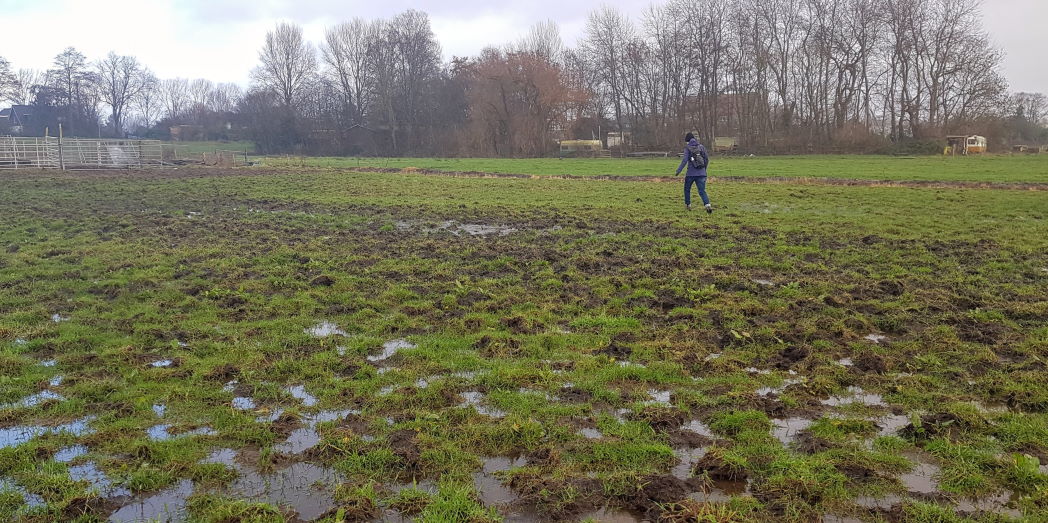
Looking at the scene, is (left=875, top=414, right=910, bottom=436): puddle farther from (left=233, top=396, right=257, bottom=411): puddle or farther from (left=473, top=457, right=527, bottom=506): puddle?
(left=233, top=396, right=257, bottom=411): puddle

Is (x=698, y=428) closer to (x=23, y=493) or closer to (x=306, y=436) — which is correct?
(x=306, y=436)

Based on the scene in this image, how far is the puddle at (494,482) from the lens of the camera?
12.5 feet

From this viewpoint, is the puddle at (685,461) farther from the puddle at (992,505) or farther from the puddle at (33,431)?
the puddle at (33,431)

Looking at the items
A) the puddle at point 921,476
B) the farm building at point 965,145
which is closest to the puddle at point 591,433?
the puddle at point 921,476

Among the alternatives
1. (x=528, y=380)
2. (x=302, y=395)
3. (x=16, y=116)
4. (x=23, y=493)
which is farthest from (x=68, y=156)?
(x=16, y=116)

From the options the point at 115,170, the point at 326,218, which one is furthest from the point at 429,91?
the point at 326,218

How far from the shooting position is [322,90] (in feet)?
276

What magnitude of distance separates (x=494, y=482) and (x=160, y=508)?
1893mm

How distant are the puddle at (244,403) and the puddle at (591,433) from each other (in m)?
2.53

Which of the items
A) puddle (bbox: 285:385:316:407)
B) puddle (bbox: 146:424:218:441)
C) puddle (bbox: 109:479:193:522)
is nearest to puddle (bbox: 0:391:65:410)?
puddle (bbox: 146:424:218:441)

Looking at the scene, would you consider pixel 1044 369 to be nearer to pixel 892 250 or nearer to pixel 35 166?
pixel 892 250

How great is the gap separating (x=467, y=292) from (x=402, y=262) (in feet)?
8.14

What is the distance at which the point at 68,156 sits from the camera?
131 ft

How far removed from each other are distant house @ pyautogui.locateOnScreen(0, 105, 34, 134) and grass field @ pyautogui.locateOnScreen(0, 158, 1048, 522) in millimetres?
83159
